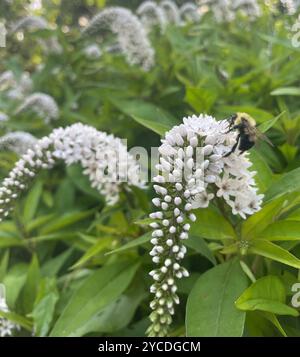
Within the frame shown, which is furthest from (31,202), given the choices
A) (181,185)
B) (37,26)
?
(37,26)

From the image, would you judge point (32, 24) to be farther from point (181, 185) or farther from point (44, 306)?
point (181, 185)

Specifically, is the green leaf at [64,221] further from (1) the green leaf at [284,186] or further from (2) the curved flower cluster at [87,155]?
(1) the green leaf at [284,186]

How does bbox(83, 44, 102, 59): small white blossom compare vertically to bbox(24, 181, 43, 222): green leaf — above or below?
above

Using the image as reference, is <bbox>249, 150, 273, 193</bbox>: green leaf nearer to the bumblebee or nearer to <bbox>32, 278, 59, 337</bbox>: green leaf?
the bumblebee

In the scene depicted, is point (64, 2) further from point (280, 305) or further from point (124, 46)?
point (280, 305)

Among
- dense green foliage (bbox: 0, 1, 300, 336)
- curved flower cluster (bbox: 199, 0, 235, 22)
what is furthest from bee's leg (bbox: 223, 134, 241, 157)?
curved flower cluster (bbox: 199, 0, 235, 22)

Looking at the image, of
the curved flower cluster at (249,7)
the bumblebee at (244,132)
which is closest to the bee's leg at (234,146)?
the bumblebee at (244,132)
